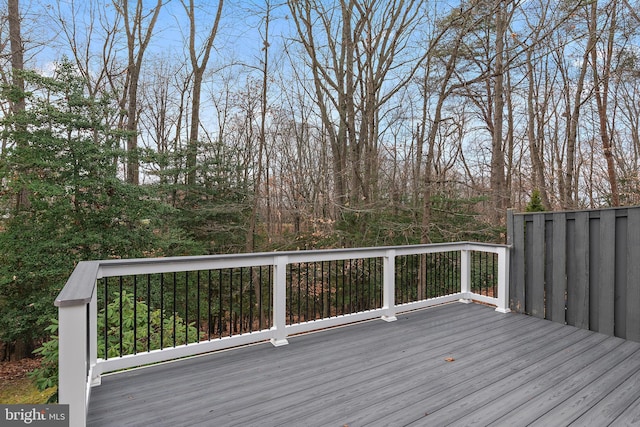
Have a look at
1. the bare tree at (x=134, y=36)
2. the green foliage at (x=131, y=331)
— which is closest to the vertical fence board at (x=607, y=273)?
the green foliage at (x=131, y=331)

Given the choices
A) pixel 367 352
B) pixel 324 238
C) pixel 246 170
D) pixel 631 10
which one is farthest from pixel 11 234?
pixel 631 10

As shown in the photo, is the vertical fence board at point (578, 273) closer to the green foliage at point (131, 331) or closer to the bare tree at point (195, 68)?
the green foliage at point (131, 331)

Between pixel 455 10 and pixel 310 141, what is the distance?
5001mm

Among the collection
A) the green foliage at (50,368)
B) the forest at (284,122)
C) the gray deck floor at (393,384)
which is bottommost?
the green foliage at (50,368)

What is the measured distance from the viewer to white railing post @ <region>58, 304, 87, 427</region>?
4.98 ft

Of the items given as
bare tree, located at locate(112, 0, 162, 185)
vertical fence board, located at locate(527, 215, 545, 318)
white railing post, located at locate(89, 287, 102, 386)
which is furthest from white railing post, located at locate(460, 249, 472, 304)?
bare tree, located at locate(112, 0, 162, 185)

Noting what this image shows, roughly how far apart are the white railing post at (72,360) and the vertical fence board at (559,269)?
167 inches

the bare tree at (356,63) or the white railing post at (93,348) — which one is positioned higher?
the bare tree at (356,63)

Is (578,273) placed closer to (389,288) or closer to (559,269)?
(559,269)

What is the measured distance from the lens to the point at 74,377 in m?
1.55

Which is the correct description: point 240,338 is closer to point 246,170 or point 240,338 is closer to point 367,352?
point 367,352

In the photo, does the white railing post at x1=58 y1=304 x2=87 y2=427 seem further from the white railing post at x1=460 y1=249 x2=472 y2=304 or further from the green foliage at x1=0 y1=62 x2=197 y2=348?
→ the green foliage at x1=0 y1=62 x2=197 y2=348

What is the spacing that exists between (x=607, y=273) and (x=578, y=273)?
26 cm

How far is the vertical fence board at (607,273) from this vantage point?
324cm
